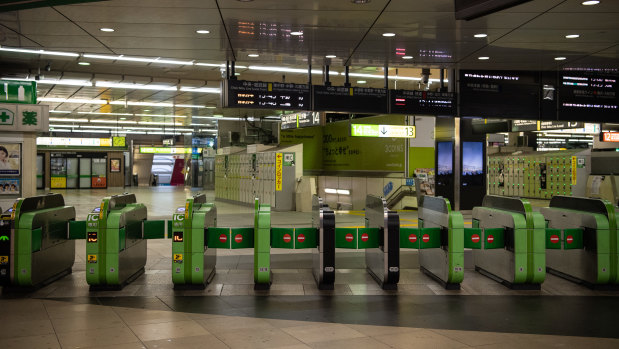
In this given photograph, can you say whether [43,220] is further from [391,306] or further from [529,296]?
[529,296]

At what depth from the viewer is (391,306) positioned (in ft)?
21.7

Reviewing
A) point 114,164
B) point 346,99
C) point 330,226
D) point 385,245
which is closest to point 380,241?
point 385,245

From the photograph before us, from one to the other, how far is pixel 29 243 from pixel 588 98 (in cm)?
1056

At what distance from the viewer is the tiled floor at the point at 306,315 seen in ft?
17.1

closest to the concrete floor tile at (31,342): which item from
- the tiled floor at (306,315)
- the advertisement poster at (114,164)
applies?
the tiled floor at (306,315)

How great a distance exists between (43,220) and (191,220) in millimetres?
1965

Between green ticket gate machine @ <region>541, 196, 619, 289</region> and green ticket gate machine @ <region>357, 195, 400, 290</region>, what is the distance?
2169mm

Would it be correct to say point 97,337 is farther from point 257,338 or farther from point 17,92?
point 17,92

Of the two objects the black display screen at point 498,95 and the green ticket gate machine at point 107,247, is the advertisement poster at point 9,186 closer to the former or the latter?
the green ticket gate machine at point 107,247

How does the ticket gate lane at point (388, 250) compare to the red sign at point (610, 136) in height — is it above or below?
below

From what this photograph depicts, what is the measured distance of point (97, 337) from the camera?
5.30m

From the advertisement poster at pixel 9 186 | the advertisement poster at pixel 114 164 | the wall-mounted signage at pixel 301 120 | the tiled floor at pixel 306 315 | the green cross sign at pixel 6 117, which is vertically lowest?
the tiled floor at pixel 306 315

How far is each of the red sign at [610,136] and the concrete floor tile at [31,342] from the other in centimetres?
2515

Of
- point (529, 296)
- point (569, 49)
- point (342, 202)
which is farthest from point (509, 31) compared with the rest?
point (342, 202)
